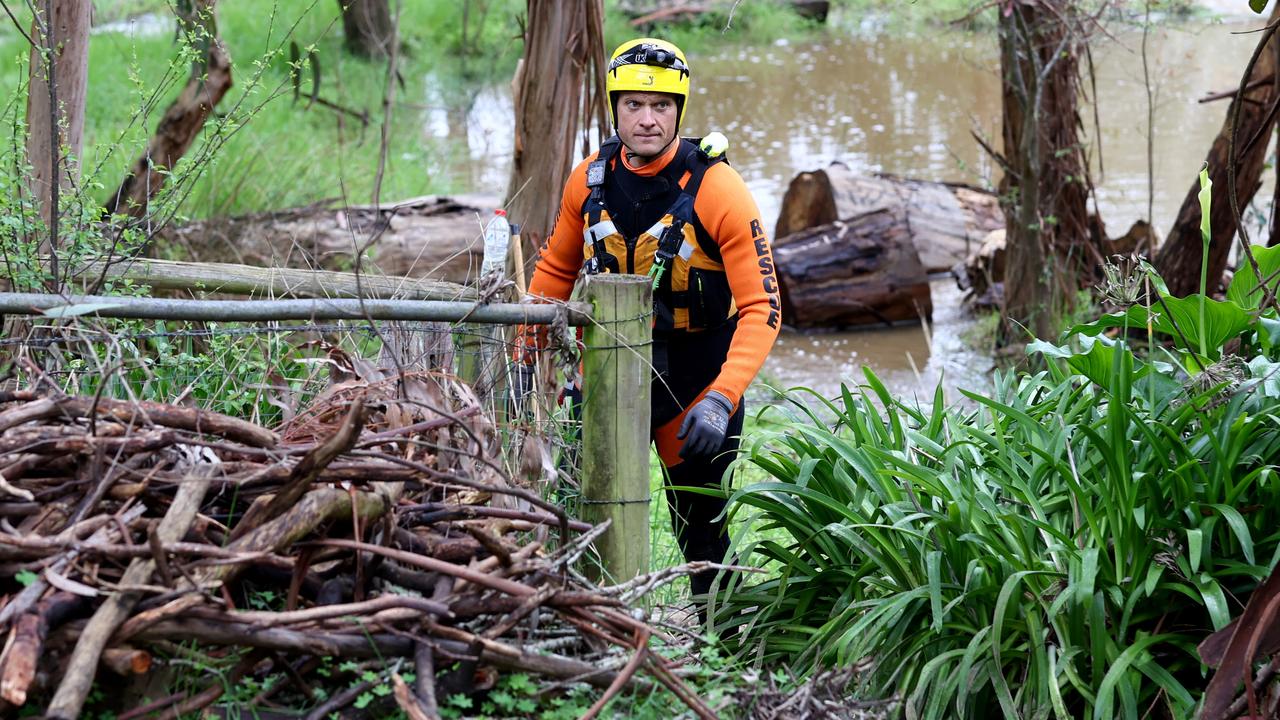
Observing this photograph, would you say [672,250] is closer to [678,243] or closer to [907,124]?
[678,243]

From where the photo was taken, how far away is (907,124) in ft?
52.1

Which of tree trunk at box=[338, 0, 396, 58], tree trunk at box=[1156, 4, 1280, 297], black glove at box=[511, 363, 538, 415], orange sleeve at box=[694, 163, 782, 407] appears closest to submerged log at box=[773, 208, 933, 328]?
tree trunk at box=[1156, 4, 1280, 297]

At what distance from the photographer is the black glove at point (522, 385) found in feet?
11.8

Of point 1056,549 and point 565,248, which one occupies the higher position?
point 565,248

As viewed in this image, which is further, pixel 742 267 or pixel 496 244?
pixel 742 267

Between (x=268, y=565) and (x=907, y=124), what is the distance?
14.2 m

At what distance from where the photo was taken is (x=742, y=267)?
4.07 metres

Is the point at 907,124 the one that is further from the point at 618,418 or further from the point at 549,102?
the point at 618,418

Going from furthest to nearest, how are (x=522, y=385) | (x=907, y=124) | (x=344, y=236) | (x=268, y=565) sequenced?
(x=907, y=124)
(x=344, y=236)
(x=522, y=385)
(x=268, y=565)

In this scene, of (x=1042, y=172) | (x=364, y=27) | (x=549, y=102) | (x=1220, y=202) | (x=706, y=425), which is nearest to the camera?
(x=706, y=425)

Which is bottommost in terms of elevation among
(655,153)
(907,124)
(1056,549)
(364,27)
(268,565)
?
(1056,549)

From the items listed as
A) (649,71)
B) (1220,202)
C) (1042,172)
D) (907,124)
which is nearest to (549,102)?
(649,71)

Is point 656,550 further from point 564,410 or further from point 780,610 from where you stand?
point 564,410

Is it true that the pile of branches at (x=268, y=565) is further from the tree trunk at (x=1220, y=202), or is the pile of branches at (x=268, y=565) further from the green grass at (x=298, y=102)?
the tree trunk at (x=1220, y=202)
